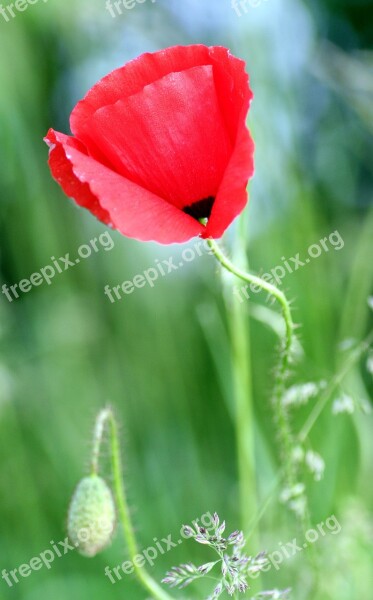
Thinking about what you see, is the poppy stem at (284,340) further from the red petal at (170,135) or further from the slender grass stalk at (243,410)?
the slender grass stalk at (243,410)

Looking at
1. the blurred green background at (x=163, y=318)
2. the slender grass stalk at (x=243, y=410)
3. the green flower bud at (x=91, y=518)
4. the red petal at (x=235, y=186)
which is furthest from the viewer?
the blurred green background at (x=163, y=318)

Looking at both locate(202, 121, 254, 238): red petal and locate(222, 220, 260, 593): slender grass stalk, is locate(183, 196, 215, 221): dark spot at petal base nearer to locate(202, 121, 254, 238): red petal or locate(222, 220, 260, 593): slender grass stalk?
locate(202, 121, 254, 238): red petal

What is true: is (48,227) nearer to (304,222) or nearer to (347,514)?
(304,222)

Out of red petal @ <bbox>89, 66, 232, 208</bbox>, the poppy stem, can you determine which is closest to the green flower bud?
the poppy stem

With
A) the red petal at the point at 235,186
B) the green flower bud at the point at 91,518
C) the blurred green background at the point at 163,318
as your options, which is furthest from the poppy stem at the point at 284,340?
the blurred green background at the point at 163,318

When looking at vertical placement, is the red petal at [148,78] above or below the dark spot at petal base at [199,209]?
above

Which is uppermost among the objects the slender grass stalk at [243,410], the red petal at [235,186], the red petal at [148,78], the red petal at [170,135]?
the red petal at [148,78]

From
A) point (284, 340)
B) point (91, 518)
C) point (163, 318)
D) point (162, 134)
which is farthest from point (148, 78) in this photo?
point (163, 318)

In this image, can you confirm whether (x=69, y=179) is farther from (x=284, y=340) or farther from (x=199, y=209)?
(x=284, y=340)
